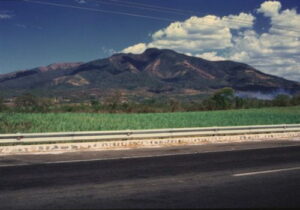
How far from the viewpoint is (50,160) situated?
45.6 ft

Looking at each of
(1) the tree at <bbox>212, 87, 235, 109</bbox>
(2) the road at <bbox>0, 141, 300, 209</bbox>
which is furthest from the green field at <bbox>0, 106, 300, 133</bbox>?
(1) the tree at <bbox>212, 87, 235, 109</bbox>

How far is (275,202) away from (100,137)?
11.8 metres

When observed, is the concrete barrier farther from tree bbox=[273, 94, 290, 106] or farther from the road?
tree bbox=[273, 94, 290, 106]

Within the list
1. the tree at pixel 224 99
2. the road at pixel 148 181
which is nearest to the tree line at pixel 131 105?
the tree at pixel 224 99

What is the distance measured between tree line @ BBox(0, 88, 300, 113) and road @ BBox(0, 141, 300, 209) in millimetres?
42307

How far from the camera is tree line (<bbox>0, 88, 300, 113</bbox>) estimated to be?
5966 centimetres

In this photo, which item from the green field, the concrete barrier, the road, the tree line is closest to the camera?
the road

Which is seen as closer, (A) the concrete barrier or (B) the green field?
(A) the concrete barrier

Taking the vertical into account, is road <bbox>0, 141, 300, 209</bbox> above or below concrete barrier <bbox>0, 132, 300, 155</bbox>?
below

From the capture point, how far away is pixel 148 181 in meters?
10.0

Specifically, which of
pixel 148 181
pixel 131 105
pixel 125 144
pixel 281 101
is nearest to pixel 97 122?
pixel 125 144

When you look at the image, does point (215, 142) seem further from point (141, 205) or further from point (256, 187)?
point (141, 205)

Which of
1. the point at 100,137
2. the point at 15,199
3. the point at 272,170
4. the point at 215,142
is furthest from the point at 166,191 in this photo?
the point at 215,142

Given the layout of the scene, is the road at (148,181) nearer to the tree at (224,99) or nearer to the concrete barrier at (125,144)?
the concrete barrier at (125,144)
